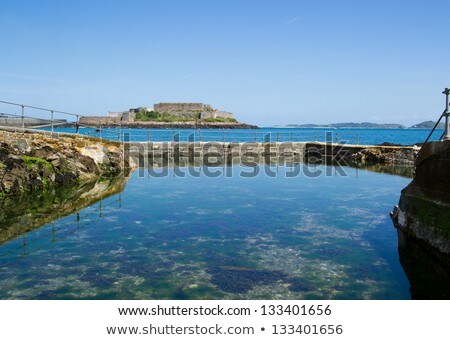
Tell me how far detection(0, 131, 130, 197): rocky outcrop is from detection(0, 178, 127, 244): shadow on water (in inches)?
26.1

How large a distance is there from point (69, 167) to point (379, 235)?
42.8ft

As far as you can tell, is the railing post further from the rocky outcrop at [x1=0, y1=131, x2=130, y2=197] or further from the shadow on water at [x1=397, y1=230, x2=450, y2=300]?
the rocky outcrop at [x1=0, y1=131, x2=130, y2=197]

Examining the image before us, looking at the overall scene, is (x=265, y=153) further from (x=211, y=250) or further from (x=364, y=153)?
(x=211, y=250)

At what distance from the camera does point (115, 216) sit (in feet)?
36.8


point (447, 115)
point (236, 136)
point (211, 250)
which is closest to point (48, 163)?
point (211, 250)

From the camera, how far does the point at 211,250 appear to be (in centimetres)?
823

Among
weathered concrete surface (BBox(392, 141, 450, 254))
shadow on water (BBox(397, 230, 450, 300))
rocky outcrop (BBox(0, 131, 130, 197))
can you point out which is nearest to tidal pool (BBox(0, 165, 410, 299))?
shadow on water (BBox(397, 230, 450, 300))

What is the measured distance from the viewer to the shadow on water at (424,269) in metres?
6.15

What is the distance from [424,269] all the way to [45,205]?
10357 mm

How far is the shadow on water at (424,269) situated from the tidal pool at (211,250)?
0.17 metres

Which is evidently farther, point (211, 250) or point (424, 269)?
point (211, 250)

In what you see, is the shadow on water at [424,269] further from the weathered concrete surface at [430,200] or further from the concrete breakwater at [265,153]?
the concrete breakwater at [265,153]

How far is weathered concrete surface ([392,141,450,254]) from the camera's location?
7734 mm

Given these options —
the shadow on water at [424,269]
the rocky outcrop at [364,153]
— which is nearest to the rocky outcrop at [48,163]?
the shadow on water at [424,269]
